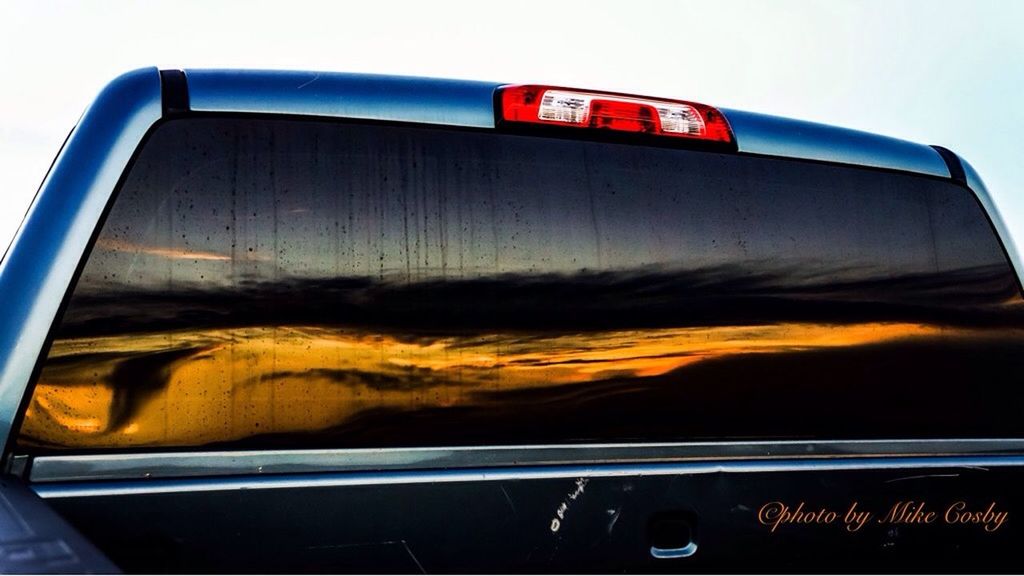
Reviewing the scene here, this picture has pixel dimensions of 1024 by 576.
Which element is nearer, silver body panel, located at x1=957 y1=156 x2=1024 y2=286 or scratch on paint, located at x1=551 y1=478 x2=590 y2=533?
scratch on paint, located at x1=551 y1=478 x2=590 y2=533

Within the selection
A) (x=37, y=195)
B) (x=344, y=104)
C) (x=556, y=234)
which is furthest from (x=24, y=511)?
(x=556, y=234)

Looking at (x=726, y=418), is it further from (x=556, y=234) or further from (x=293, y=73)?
(x=293, y=73)

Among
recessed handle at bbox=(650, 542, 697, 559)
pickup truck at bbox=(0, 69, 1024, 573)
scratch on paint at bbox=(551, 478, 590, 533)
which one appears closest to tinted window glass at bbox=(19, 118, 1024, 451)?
pickup truck at bbox=(0, 69, 1024, 573)

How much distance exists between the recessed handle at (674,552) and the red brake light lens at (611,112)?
1.15m

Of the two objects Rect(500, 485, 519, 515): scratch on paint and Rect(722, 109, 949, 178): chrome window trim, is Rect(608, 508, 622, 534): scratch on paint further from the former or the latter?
Rect(722, 109, 949, 178): chrome window trim

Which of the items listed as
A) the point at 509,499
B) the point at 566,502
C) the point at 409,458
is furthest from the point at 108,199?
the point at 566,502

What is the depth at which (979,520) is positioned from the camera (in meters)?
2.81

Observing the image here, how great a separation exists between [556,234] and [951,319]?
1.32m

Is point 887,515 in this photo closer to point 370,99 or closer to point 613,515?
point 613,515

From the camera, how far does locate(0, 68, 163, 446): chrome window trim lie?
81.1 inches

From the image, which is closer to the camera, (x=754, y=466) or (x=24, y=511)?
(x=24, y=511)

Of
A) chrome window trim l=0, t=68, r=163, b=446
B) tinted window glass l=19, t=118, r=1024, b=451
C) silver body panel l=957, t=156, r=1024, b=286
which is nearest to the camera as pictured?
chrome window trim l=0, t=68, r=163, b=446

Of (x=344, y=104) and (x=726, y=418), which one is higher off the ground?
(x=344, y=104)

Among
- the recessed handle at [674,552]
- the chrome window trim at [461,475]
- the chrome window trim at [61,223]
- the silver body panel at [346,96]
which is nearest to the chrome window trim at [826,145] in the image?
the silver body panel at [346,96]
